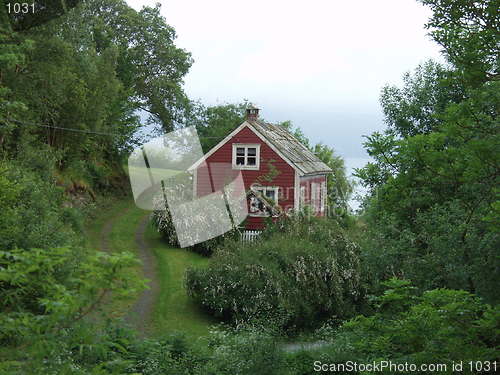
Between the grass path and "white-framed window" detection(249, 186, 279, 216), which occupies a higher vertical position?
"white-framed window" detection(249, 186, 279, 216)

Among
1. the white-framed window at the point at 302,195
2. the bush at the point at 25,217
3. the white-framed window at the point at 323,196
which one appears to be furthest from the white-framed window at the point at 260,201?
the bush at the point at 25,217

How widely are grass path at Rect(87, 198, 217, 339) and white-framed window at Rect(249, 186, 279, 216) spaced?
4.47 m

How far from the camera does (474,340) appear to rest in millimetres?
8492

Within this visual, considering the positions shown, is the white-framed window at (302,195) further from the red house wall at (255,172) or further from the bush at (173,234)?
the bush at (173,234)

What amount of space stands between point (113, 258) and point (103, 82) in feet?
99.2

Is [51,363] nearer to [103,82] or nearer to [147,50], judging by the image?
[103,82]

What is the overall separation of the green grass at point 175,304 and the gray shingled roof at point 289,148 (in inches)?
345

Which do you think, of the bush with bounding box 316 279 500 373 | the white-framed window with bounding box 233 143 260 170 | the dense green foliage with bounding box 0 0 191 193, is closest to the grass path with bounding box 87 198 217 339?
the dense green foliage with bounding box 0 0 191 193

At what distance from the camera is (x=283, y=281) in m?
20.2

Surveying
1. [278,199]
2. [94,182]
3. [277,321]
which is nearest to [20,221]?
[277,321]

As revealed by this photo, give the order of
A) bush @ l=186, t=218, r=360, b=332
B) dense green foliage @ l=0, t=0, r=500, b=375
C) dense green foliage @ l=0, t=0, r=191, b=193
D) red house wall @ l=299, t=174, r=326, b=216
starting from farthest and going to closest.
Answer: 1. red house wall @ l=299, t=174, r=326, b=216
2. dense green foliage @ l=0, t=0, r=191, b=193
3. bush @ l=186, t=218, r=360, b=332
4. dense green foliage @ l=0, t=0, r=500, b=375

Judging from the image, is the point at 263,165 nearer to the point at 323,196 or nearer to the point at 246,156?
the point at 246,156

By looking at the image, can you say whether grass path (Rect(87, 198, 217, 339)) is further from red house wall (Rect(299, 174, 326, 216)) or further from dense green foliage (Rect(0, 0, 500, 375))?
red house wall (Rect(299, 174, 326, 216))

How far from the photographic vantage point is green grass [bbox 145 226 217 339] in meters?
18.9
